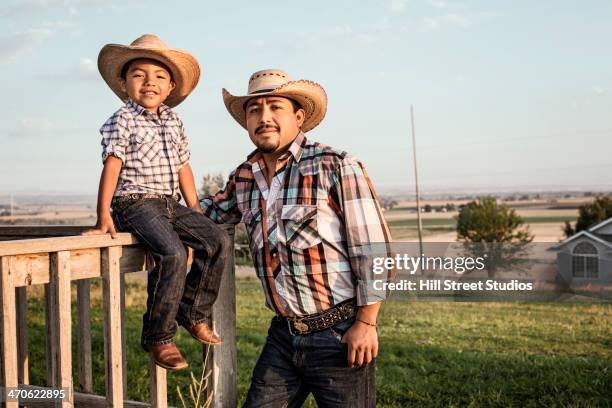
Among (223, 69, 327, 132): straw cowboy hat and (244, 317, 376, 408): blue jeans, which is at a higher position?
(223, 69, 327, 132): straw cowboy hat

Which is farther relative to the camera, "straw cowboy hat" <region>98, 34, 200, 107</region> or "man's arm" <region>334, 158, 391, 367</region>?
"straw cowboy hat" <region>98, 34, 200, 107</region>

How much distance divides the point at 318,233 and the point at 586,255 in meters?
67.6

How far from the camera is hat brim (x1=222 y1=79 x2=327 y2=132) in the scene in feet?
12.7

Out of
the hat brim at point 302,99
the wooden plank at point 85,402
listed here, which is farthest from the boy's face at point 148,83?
the wooden plank at point 85,402

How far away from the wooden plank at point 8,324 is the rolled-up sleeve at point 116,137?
78 centimetres

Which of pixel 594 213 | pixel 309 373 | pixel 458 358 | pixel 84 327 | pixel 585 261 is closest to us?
pixel 309 373

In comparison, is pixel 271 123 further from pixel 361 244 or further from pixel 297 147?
pixel 361 244

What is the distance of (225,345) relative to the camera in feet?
14.7

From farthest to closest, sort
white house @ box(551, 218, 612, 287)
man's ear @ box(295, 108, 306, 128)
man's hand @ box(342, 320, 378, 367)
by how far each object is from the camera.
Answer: white house @ box(551, 218, 612, 287) → man's ear @ box(295, 108, 306, 128) → man's hand @ box(342, 320, 378, 367)

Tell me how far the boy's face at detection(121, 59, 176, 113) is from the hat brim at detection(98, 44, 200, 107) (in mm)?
44

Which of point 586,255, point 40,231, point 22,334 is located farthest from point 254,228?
point 586,255

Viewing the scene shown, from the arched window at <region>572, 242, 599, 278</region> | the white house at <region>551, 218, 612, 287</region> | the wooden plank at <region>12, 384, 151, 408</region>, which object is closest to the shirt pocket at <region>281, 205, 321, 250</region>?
the wooden plank at <region>12, 384, 151, 408</region>

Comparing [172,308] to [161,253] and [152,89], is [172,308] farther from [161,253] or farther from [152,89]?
[152,89]

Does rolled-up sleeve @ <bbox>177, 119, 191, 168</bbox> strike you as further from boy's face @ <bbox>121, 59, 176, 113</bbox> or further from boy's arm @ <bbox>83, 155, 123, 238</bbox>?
boy's arm @ <bbox>83, 155, 123, 238</bbox>
